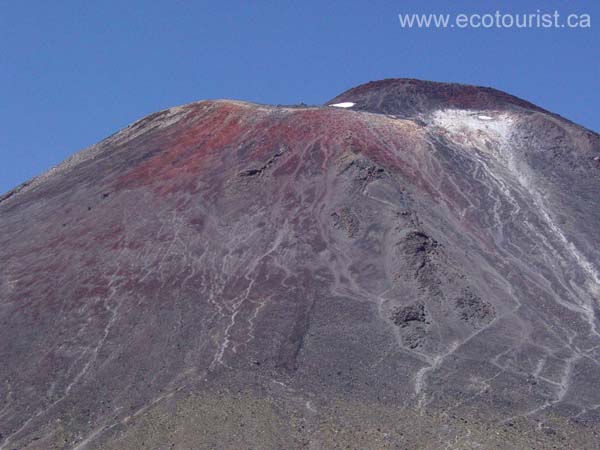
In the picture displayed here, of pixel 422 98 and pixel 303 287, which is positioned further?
pixel 422 98

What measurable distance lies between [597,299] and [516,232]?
605 centimetres

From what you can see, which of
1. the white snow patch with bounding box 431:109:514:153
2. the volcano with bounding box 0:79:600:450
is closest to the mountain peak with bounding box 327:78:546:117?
the white snow patch with bounding box 431:109:514:153

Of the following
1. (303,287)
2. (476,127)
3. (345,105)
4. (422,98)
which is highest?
(422,98)

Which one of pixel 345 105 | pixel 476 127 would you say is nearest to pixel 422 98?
pixel 345 105

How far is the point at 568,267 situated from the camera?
52.3 meters

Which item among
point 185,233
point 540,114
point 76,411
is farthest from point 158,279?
point 540,114

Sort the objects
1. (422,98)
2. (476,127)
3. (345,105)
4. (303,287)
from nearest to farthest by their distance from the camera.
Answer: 1. (303,287)
2. (476,127)
3. (422,98)
4. (345,105)

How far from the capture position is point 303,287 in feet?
157

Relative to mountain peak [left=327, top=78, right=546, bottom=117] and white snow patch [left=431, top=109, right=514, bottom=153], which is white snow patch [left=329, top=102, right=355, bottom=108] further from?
white snow patch [left=431, top=109, right=514, bottom=153]

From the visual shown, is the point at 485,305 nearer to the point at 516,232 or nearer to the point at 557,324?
the point at 557,324

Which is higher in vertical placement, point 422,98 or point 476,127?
point 422,98

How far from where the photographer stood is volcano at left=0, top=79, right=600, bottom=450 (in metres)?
39.3

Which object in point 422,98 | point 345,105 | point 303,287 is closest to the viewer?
point 303,287

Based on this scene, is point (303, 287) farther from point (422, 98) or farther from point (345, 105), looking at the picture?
point (422, 98)
